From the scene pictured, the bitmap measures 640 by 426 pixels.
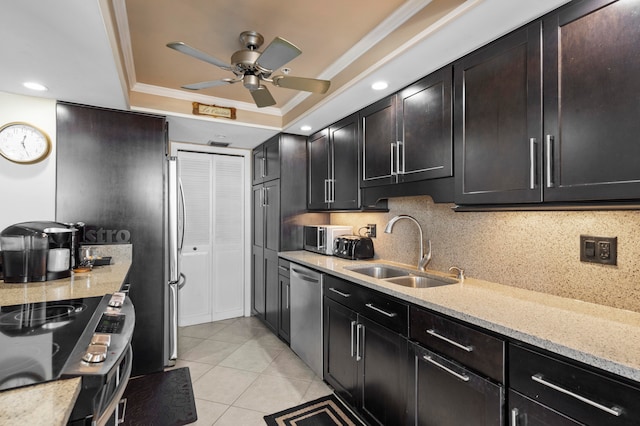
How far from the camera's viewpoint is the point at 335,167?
3068 mm

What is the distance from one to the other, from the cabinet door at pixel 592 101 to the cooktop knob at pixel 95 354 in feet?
5.72

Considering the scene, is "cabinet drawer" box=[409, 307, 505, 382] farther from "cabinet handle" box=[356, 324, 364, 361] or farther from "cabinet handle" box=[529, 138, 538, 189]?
"cabinet handle" box=[529, 138, 538, 189]

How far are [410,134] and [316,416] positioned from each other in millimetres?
2007

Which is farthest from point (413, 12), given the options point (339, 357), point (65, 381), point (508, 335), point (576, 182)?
point (339, 357)

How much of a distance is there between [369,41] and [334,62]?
424mm

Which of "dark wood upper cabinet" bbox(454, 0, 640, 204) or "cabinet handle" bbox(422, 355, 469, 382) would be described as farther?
"cabinet handle" bbox(422, 355, 469, 382)

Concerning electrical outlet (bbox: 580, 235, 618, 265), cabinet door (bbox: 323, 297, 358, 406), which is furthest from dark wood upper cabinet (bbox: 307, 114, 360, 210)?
electrical outlet (bbox: 580, 235, 618, 265)

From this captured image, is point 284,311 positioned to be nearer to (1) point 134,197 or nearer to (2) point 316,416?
(2) point 316,416

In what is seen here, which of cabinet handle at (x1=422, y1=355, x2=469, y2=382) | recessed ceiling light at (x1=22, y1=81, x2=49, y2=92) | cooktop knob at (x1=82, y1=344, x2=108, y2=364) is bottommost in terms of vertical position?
cabinet handle at (x1=422, y1=355, x2=469, y2=382)

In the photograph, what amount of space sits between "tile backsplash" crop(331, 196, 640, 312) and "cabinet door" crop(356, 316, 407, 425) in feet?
2.40

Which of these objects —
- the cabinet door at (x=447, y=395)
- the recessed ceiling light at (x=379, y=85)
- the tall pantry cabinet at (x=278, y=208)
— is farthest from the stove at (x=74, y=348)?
the tall pantry cabinet at (x=278, y=208)

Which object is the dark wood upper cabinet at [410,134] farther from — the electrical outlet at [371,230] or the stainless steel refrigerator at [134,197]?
the stainless steel refrigerator at [134,197]

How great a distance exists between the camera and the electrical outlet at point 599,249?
1.42 metres

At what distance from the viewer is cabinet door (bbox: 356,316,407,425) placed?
1727 mm
